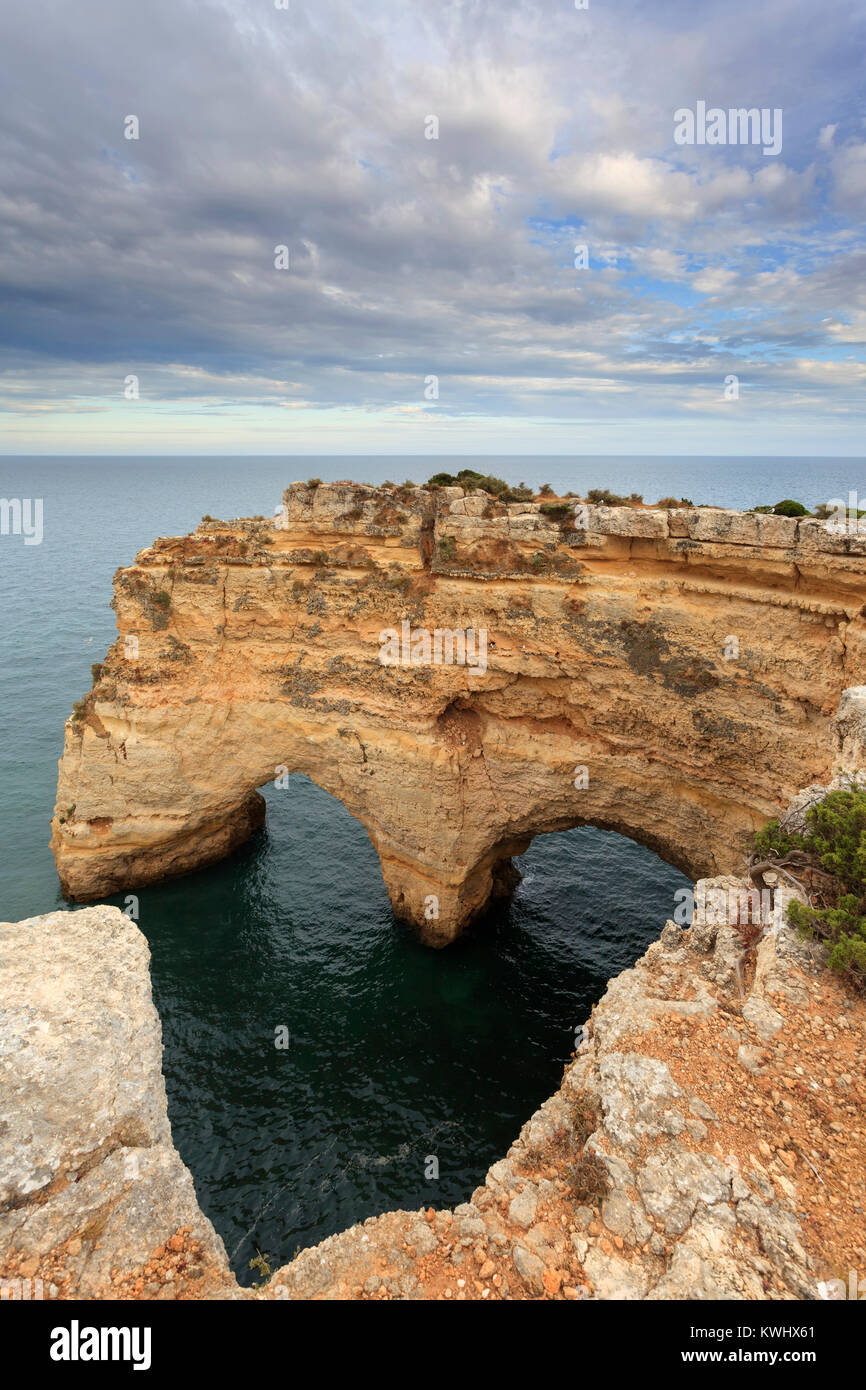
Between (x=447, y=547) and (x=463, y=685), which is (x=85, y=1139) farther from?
(x=447, y=547)

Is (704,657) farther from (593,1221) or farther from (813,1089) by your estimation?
(593,1221)

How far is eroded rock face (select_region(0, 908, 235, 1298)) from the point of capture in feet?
21.9

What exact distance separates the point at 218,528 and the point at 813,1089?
2281cm

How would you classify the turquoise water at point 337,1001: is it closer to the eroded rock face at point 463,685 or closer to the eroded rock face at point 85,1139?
the eroded rock face at point 463,685

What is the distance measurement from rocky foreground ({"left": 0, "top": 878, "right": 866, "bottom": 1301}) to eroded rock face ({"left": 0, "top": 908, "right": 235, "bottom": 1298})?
0.06ft

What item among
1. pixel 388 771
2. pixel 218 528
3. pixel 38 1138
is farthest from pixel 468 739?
pixel 38 1138

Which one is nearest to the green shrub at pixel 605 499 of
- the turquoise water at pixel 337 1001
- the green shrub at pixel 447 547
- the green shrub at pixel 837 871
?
the green shrub at pixel 447 547

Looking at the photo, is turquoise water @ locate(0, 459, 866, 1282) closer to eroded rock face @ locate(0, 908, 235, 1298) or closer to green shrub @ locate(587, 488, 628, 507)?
eroded rock face @ locate(0, 908, 235, 1298)

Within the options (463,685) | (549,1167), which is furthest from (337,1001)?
(549,1167)

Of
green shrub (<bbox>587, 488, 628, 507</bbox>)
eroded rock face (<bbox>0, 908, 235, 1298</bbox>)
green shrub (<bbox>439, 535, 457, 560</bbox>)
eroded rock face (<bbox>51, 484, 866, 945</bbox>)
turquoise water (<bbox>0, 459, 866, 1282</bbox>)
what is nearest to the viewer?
eroded rock face (<bbox>0, 908, 235, 1298</bbox>)

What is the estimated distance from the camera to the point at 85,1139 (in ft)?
23.6

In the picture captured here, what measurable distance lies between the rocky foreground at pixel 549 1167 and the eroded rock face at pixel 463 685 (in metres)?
10.5

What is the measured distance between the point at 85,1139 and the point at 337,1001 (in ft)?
49.6

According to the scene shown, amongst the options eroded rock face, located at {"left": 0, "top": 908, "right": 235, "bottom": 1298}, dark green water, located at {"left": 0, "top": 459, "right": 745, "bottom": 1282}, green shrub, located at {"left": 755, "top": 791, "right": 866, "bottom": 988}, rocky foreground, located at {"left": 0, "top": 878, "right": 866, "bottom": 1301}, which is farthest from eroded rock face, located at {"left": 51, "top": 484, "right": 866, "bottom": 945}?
eroded rock face, located at {"left": 0, "top": 908, "right": 235, "bottom": 1298}
